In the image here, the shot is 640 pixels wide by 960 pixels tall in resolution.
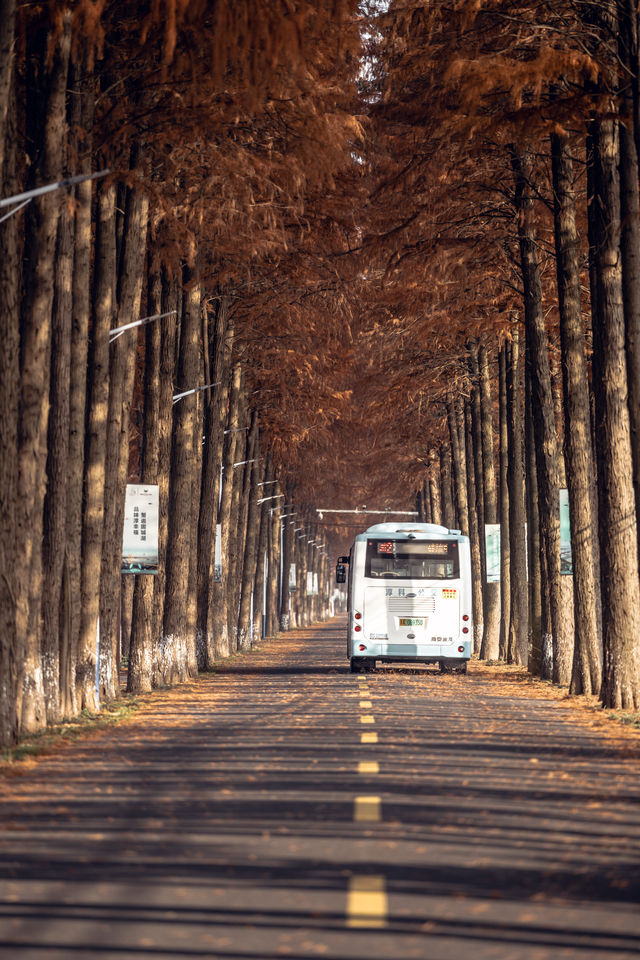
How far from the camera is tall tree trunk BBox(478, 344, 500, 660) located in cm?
4475

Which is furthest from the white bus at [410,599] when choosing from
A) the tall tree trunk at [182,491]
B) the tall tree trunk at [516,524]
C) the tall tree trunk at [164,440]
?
the tall tree trunk at [164,440]

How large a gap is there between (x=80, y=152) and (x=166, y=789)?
1114 centimetres

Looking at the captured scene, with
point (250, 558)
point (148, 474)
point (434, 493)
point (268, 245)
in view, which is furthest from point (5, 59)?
point (434, 493)

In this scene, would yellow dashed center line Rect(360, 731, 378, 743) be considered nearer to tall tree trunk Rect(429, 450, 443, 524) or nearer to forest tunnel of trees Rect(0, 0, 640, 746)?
forest tunnel of trees Rect(0, 0, 640, 746)

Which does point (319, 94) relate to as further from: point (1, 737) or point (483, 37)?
point (1, 737)

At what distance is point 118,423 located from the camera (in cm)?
2494

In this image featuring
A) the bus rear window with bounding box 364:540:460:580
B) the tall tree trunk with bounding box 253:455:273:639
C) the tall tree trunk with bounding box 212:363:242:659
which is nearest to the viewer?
the bus rear window with bounding box 364:540:460:580

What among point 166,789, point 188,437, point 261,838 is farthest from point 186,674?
point 261,838

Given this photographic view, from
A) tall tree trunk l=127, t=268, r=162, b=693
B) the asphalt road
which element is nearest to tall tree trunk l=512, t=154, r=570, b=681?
tall tree trunk l=127, t=268, r=162, b=693

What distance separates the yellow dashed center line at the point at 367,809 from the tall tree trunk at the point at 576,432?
13839 mm

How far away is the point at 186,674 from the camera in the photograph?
108 feet

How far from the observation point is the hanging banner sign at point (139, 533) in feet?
88.2

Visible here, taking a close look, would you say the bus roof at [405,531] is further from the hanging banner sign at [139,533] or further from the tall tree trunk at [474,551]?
the tall tree trunk at [474,551]

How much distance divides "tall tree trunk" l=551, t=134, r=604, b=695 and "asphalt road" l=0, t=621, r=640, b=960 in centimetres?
657
